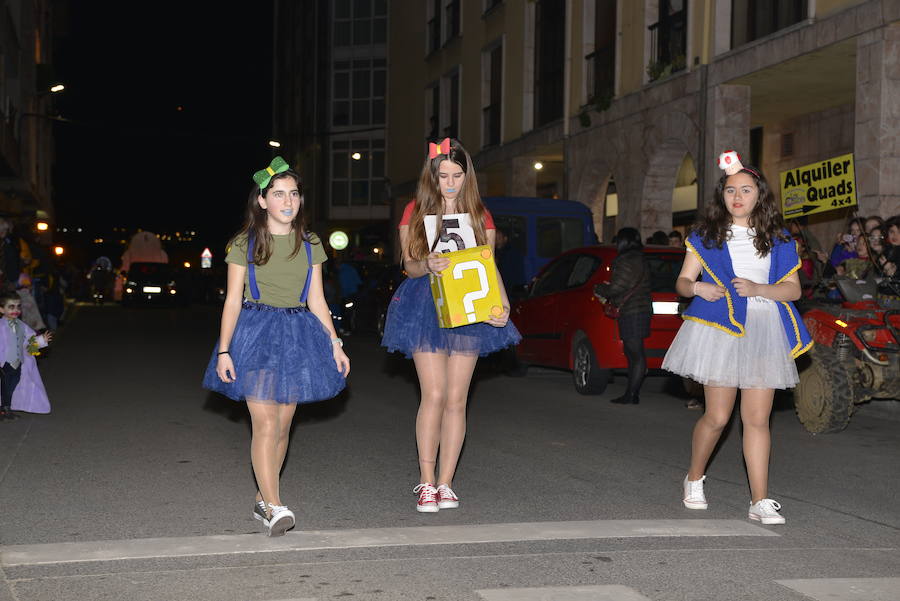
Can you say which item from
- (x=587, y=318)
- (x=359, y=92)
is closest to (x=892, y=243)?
(x=587, y=318)

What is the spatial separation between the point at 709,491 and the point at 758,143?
17467mm

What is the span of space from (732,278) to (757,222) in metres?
0.31

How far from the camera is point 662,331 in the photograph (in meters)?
11.9

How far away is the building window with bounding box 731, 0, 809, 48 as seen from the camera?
1752 cm

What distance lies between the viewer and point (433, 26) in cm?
3672

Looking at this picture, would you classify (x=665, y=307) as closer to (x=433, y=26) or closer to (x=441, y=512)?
(x=441, y=512)

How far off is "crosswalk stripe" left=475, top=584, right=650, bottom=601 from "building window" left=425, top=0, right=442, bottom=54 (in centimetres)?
3241

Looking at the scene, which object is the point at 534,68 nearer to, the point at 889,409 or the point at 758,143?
the point at 758,143

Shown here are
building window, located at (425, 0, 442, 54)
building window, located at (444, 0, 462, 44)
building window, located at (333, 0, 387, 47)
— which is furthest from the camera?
building window, located at (333, 0, 387, 47)

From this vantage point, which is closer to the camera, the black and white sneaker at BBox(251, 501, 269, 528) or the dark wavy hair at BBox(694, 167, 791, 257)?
the black and white sneaker at BBox(251, 501, 269, 528)

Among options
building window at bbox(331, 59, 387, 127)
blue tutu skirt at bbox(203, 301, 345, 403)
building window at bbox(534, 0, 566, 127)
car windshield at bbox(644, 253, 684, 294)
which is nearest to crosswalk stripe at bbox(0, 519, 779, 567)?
blue tutu skirt at bbox(203, 301, 345, 403)

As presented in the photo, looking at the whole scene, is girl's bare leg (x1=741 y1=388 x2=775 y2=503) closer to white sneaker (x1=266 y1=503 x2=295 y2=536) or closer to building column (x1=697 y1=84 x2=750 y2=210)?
white sneaker (x1=266 y1=503 x2=295 y2=536)

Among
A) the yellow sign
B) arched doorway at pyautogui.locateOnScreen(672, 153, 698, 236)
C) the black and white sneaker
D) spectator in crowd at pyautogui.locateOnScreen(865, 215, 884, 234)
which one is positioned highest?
arched doorway at pyautogui.locateOnScreen(672, 153, 698, 236)

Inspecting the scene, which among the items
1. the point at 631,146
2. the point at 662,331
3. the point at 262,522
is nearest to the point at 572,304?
the point at 662,331
